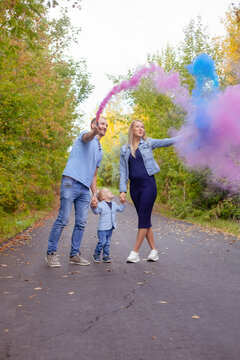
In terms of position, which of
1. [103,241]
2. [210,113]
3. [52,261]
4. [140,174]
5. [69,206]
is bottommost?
[52,261]

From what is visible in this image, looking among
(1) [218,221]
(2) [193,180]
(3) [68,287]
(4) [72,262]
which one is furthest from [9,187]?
(2) [193,180]

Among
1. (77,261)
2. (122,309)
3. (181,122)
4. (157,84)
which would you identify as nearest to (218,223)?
(181,122)

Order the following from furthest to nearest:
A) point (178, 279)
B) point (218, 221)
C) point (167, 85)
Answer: point (218, 221) → point (167, 85) → point (178, 279)

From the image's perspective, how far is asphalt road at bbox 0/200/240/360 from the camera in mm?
3385

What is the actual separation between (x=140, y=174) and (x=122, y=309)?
10.4 feet

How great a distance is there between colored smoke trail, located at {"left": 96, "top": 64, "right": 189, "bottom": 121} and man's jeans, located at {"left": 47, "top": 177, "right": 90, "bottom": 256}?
1.11 m

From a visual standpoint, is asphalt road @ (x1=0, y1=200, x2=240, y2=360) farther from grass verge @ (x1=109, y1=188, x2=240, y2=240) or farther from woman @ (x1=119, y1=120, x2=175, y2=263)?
grass verge @ (x1=109, y1=188, x2=240, y2=240)

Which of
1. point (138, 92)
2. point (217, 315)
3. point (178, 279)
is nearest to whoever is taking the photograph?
point (217, 315)

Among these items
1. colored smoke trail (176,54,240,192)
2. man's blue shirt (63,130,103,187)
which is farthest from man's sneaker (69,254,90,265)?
colored smoke trail (176,54,240,192)

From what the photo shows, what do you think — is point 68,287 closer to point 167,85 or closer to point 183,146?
point 183,146

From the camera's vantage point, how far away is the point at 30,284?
568cm

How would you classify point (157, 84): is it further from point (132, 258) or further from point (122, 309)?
point (122, 309)

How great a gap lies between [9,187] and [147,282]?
17.3 feet

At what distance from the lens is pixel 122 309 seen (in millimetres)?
4453
